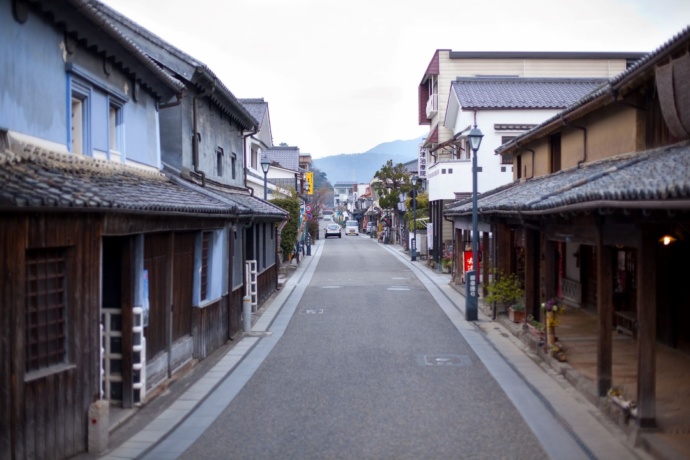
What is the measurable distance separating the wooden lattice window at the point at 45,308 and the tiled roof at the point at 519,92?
25745mm

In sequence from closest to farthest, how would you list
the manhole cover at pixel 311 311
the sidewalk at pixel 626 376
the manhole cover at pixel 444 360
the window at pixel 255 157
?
the sidewalk at pixel 626 376
the manhole cover at pixel 444 360
the manhole cover at pixel 311 311
the window at pixel 255 157

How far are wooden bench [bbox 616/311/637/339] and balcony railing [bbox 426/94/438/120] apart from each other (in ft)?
83.4

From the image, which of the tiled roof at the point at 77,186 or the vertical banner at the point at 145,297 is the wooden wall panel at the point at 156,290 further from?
the tiled roof at the point at 77,186

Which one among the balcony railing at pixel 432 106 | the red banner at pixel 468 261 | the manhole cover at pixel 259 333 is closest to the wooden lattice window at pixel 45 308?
the manhole cover at pixel 259 333

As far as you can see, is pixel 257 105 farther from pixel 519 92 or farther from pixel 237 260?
pixel 237 260

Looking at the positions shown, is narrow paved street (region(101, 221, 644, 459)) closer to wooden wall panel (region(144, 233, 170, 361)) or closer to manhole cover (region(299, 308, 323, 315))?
wooden wall panel (region(144, 233, 170, 361))

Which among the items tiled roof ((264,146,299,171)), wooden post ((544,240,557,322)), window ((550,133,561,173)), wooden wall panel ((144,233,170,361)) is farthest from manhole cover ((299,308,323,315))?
tiled roof ((264,146,299,171))

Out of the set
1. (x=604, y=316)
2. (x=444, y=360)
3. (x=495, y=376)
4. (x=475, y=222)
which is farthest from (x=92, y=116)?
(x=475, y=222)

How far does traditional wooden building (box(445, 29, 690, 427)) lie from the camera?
336 inches

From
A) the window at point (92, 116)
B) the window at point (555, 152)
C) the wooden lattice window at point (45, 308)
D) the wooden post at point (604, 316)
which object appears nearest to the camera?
the wooden lattice window at point (45, 308)

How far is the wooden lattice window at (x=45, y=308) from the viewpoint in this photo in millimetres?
7543

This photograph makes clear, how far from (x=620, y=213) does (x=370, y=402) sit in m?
4.69

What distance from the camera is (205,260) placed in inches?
593

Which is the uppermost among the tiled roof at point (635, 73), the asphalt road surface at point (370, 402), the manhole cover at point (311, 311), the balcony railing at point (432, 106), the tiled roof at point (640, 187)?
the balcony railing at point (432, 106)
